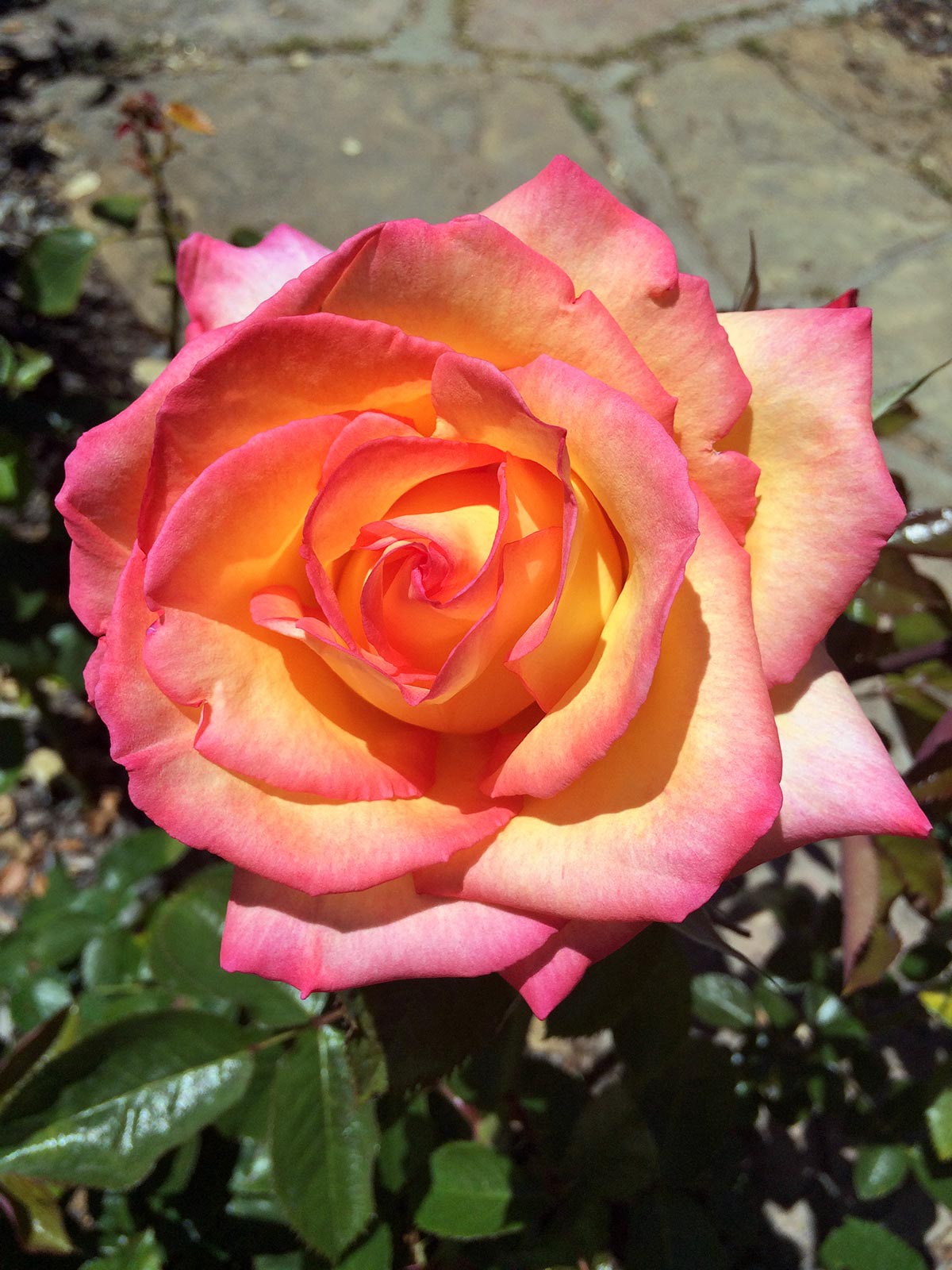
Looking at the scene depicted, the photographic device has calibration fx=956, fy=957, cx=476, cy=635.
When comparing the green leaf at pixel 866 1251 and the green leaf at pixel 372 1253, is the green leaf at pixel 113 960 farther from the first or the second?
the green leaf at pixel 866 1251

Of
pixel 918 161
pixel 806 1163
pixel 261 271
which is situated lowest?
pixel 806 1163

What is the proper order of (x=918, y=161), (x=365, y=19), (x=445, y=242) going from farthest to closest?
(x=365, y=19) < (x=918, y=161) < (x=445, y=242)

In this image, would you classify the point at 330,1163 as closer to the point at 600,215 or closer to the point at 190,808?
the point at 190,808

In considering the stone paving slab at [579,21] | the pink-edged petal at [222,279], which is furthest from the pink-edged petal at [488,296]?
the stone paving slab at [579,21]

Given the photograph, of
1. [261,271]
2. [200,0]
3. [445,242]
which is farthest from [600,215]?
[200,0]

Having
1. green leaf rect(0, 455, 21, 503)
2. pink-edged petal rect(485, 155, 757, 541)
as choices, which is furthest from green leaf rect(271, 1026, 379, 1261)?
green leaf rect(0, 455, 21, 503)

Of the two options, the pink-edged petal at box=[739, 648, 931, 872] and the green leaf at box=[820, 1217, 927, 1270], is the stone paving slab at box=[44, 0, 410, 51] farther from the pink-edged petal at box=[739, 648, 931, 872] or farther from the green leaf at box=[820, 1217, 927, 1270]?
the green leaf at box=[820, 1217, 927, 1270]

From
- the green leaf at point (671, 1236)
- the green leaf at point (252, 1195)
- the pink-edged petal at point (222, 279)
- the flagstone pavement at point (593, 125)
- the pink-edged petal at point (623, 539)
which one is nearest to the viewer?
the pink-edged petal at point (623, 539)
